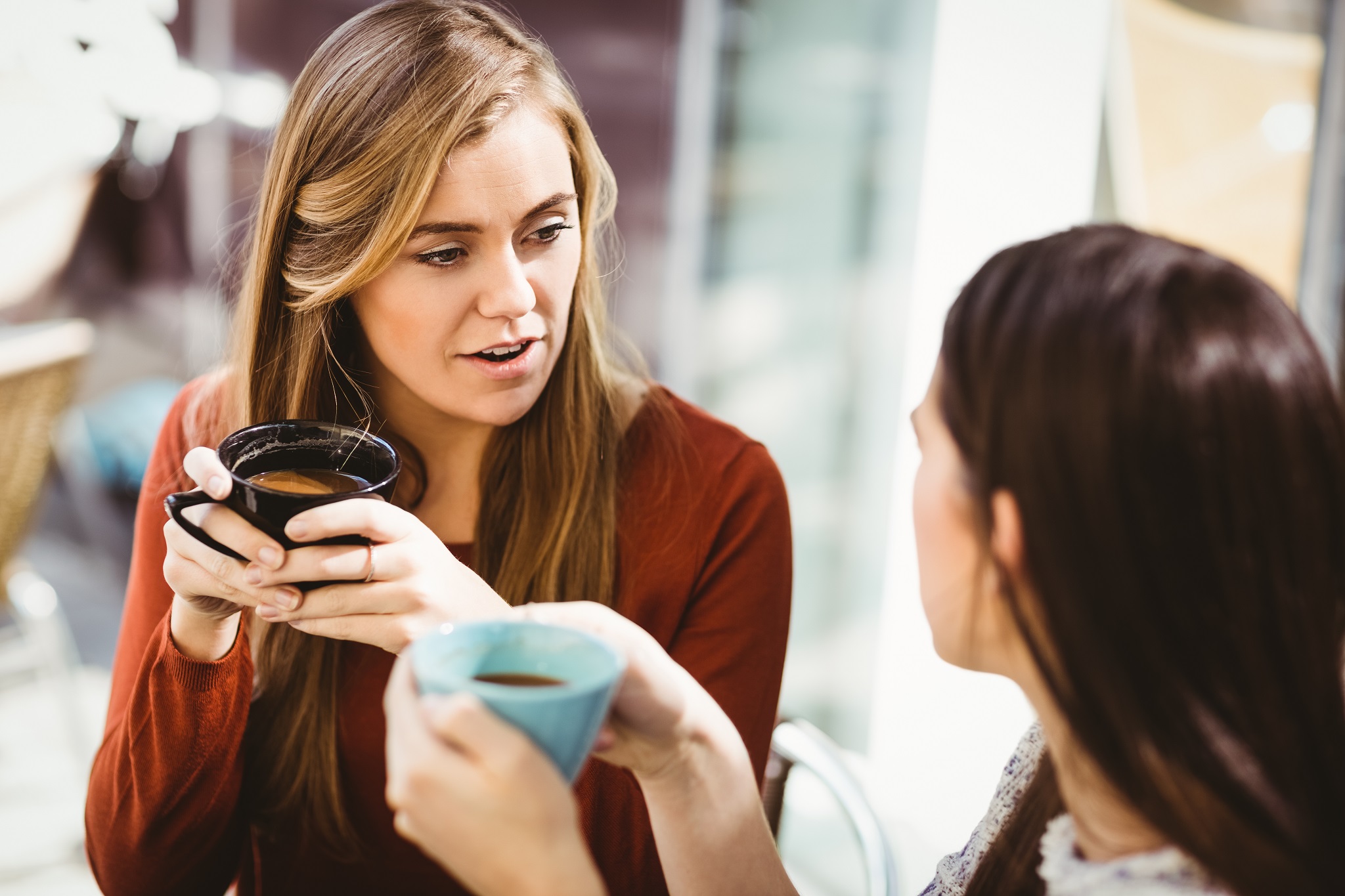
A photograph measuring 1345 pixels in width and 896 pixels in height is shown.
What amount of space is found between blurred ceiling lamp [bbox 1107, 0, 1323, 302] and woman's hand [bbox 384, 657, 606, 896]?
218cm

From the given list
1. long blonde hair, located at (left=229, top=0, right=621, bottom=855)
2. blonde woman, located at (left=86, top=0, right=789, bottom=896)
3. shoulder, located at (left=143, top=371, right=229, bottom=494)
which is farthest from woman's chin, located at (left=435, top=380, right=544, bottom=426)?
shoulder, located at (left=143, top=371, right=229, bottom=494)

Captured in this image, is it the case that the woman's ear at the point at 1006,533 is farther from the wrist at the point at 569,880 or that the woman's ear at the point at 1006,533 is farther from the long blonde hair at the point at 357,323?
the long blonde hair at the point at 357,323

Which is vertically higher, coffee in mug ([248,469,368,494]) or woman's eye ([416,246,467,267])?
woman's eye ([416,246,467,267])

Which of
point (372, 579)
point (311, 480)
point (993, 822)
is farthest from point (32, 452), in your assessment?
point (993, 822)

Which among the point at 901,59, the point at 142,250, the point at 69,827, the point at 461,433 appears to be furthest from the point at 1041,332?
the point at 142,250

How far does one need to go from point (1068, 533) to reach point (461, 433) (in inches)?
34.5

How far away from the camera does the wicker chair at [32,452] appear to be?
240cm

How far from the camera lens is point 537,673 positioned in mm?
667

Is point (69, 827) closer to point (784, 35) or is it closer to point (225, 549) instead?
point (225, 549)

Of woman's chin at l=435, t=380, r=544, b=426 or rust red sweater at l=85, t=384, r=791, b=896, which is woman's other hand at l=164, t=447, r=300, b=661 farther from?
woman's chin at l=435, t=380, r=544, b=426

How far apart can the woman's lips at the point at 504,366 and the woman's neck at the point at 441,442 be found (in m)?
0.20

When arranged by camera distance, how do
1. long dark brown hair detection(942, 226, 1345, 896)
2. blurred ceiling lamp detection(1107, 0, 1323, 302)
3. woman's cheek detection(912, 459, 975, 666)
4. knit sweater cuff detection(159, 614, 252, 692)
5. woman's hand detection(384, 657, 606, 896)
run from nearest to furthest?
woman's hand detection(384, 657, 606, 896)
long dark brown hair detection(942, 226, 1345, 896)
woman's cheek detection(912, 459, 975, 666)
knit sweater cuff detection(159, 614, 252, 692)
blurred ceiling lamp detection(1107, 0, 1323, 302)

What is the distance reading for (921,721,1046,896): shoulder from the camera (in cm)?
96

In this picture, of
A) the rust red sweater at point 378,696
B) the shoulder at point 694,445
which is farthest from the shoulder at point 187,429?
the shoulder at point 694,445
